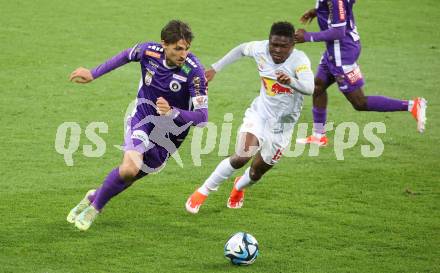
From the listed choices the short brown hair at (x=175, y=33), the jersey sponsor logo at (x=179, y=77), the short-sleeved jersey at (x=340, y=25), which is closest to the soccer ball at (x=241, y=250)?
the jersey sponsor logo at (x=179, y=77)

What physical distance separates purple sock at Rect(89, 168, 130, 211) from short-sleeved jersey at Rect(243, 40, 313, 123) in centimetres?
172

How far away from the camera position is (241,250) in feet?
24.4

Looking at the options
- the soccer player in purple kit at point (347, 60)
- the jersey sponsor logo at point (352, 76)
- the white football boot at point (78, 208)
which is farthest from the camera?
the jersey sponsor logo at point (352, 76)

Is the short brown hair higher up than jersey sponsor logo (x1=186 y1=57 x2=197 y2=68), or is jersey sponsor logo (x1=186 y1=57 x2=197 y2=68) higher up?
the short brown hair

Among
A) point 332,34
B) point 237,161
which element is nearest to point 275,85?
point 237,161

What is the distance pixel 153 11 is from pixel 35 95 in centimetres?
523

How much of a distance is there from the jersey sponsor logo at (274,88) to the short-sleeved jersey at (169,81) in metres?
0.94

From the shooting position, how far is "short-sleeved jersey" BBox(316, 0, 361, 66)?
35.1ft

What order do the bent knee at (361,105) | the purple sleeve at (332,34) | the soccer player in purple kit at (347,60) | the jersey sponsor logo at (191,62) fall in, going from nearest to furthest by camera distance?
the jersey sponsor logo at (191,62) → the purple sleeve at (332,34) → the soccer player in purple kit at (347,60) → the bent knee at (361,105)

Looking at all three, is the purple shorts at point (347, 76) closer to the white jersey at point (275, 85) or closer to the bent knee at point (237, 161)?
the white jersey at point (275, 85)

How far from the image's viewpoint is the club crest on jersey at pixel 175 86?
8.21m

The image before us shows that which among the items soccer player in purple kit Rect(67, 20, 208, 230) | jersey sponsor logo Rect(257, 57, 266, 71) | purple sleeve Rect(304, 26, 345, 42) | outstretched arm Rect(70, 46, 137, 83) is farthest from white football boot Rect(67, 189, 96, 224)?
purple sleeve Rect(304, 26, 345, 42)

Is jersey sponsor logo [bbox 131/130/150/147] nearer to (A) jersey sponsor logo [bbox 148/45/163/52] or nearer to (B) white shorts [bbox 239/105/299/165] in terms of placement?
(A) jersey sponsor logo [bbox 148/45/163/52]

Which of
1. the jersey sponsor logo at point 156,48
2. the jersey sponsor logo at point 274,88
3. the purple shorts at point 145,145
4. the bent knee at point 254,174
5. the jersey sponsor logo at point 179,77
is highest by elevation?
the jersey sponsor logo at point 156,48
